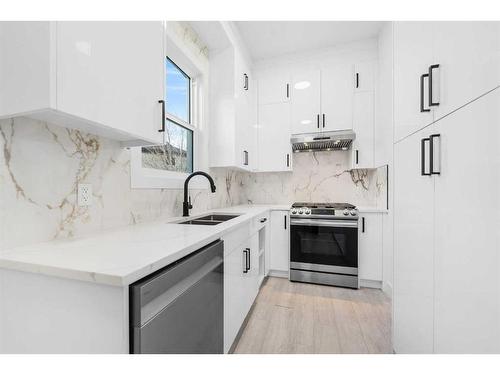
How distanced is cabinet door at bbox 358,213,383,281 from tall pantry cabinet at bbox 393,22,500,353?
1.20 meters

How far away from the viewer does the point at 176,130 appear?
2055mm

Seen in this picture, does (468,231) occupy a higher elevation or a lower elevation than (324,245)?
higher

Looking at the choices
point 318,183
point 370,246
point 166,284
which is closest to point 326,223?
point 370,246

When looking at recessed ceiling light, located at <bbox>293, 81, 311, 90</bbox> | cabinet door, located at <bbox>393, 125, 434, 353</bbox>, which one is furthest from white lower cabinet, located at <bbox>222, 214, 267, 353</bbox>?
recessed ceiling light, located at <bbox>293, 81, 311, 90</bbox>

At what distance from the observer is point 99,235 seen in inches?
43.3

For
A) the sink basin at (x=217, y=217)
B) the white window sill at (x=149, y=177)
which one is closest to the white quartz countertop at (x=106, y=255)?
the white window sill at (x=149, y=177)

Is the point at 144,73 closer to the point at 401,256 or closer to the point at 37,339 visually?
the point at 37,339

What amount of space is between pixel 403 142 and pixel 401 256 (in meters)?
0.64

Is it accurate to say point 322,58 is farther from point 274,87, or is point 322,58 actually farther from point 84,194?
point 84,194

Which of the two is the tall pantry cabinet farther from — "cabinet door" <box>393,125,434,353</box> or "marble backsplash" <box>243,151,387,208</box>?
"marble backsplash" <box>243,151,387,208</box>

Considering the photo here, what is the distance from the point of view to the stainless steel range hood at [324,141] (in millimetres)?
2678

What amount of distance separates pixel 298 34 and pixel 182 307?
9.67ft

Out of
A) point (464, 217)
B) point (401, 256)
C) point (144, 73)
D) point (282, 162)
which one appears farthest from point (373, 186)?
point (144, 73)

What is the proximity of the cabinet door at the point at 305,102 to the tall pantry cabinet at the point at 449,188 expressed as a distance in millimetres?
1523
